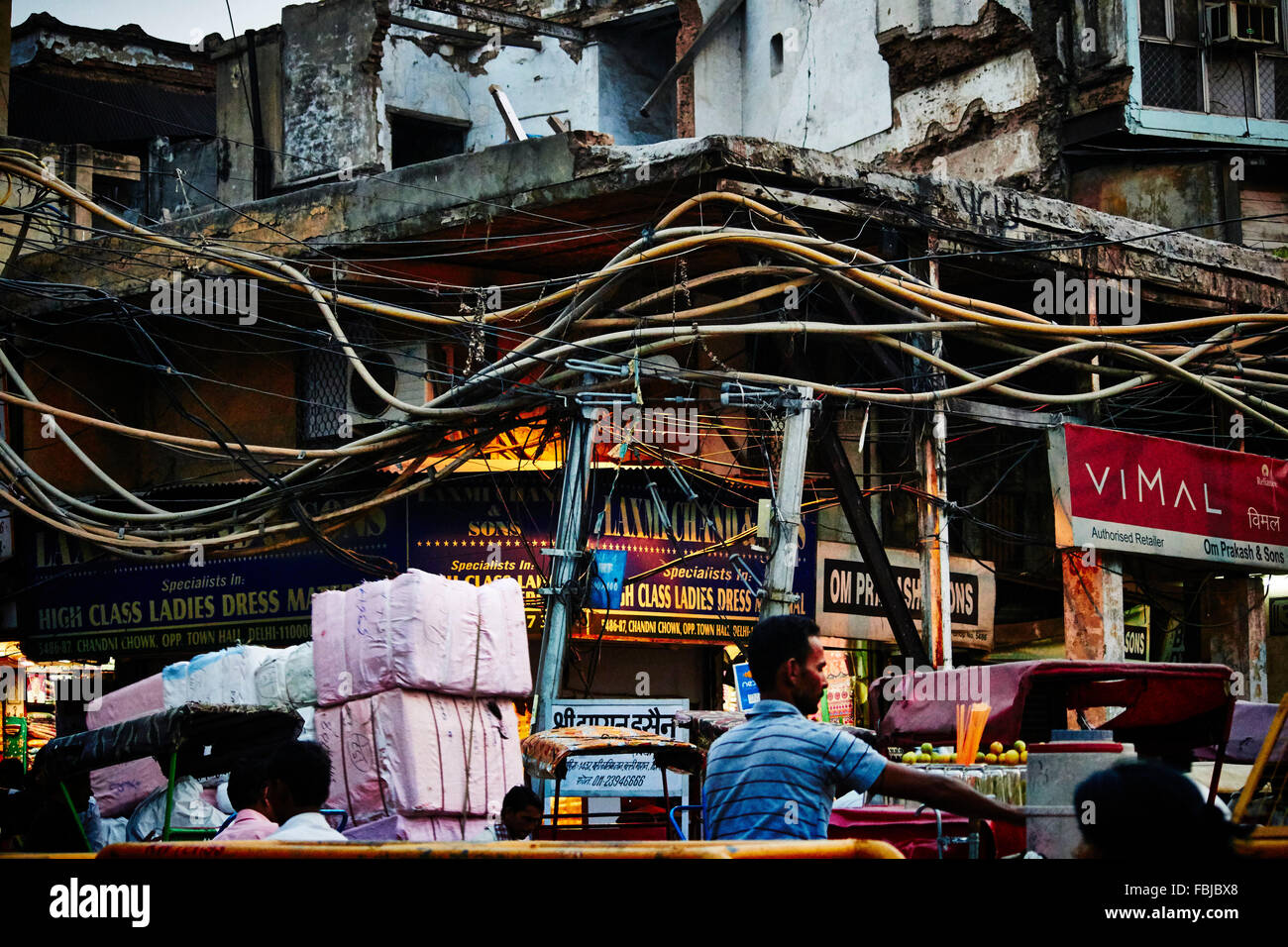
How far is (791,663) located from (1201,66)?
16072 mm

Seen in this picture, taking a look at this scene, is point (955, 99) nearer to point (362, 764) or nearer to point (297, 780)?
point (362, 764)

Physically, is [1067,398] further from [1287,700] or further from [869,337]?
[1287,700]

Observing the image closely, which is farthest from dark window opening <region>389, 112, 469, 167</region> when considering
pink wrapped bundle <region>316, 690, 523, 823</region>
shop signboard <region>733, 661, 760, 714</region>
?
pink wrapped bundle <region>316, 690, 523, 823</region>

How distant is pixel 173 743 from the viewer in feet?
23.3

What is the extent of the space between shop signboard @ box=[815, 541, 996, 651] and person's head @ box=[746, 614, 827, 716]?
9.70m

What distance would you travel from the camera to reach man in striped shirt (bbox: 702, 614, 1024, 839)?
3641 mm

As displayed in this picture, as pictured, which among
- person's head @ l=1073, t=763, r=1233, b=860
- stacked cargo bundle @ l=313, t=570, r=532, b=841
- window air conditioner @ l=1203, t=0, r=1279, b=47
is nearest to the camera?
person's head @ l=1073, t=763, r=1233, b=860

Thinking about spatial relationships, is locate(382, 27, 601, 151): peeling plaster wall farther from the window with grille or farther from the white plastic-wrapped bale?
the white plastic-wrapped bale

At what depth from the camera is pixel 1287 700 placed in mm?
4133

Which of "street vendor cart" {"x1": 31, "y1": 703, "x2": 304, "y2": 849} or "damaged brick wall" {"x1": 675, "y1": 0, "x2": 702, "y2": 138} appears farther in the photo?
"damaged brick wall" {"x1": 675, "y1": 0, "x2": 702, "y2": 138}

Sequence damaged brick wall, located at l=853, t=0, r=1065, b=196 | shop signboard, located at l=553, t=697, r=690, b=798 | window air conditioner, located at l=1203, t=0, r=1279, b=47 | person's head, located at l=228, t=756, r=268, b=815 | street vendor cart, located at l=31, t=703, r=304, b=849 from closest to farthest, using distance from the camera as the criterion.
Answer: person's head, located at l=228, t=756, r=268, b=815, street vendor cart, located at l=31, t=703, r=304, b=849, shop signboard, located at l=553, t=697, r=690, b=798, window air conditioner, located at l=1203, t=0, r=1279, b=47, damaged brick wall, located at l=853, t=0, r=1065, b=196

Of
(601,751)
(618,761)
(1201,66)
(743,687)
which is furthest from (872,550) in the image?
(1201,66)

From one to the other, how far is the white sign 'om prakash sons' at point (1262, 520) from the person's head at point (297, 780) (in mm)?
11646
